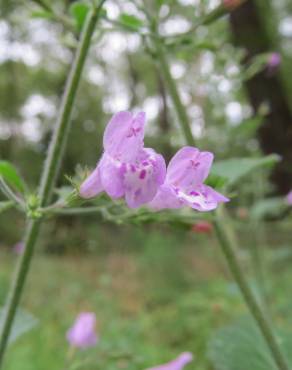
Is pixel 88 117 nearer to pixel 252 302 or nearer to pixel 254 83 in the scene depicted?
pixel 254 83

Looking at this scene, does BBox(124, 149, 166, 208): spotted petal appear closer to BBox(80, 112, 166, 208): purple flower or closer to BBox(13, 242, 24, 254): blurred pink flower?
BBox(80, 112, 166, 208): purple flower

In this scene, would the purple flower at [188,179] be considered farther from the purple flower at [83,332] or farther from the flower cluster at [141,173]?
the purple flower at [83,332]

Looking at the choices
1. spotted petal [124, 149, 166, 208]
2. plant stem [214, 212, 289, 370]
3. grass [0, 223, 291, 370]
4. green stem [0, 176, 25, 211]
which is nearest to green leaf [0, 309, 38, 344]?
grass [0, 223, 291, 370]

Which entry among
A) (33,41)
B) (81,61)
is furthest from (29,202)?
(33,41)

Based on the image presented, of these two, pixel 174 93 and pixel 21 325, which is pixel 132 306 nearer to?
pixel 21 325

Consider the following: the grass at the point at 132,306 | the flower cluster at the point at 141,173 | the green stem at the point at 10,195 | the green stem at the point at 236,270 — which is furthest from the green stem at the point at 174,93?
the grass at the point at 132,306
